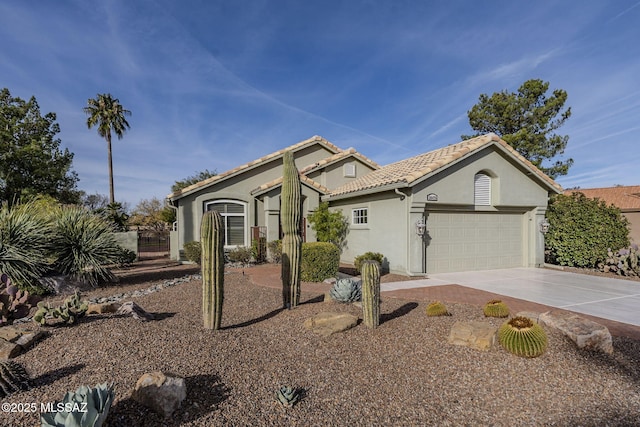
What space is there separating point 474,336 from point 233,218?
12969mm

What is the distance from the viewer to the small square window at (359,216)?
13.7 metres

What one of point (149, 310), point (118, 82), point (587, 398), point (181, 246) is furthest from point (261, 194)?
point (587, 398)

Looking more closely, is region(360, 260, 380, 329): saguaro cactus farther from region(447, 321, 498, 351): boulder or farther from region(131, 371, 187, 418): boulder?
region(131, 371, 187, 418): boulder

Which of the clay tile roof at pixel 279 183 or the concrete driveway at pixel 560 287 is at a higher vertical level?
the clay tile roof at pixel 279 183

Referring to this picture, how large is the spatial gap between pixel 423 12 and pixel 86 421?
13794 millimetres

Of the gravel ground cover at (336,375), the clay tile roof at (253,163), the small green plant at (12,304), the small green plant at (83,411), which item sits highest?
the clay tile roof at (253,163)

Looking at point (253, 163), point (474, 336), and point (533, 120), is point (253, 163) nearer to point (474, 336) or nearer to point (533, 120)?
point (474, 336)

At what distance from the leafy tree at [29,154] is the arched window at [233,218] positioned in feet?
43.1

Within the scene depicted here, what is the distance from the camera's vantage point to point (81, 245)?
9.15 metres

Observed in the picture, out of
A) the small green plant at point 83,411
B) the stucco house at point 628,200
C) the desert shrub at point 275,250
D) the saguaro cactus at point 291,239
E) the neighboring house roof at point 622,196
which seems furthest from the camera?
the neighboring house roof at point 622,196

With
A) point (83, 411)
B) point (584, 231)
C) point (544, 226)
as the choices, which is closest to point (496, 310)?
point (83, 411)

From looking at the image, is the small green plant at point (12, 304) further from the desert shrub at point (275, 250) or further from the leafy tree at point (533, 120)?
the leafy tree at point (533, 120)

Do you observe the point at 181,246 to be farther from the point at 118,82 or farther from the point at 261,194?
the point at 118,82

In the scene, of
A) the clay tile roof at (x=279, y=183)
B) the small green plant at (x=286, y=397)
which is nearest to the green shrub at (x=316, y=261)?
the clay tile roof at (x=279, y=183)
